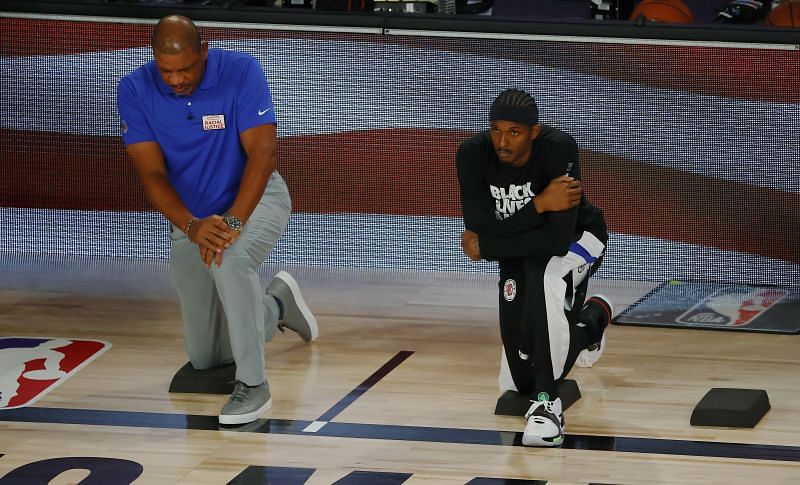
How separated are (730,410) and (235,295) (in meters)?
1.87

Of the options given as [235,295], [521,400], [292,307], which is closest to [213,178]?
[235,295]

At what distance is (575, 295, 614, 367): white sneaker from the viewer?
5883 millimetres

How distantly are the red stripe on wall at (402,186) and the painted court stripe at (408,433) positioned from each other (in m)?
2.38

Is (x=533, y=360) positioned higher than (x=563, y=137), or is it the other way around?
(x=563, y=137)

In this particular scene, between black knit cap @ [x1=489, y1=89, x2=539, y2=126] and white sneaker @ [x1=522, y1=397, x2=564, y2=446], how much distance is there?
102cm

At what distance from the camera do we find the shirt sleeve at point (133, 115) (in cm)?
550

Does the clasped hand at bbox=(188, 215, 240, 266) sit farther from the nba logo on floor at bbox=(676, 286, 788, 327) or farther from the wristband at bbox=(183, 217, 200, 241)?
the nba logo on floor at bbox=(676, 286, 788, 327)

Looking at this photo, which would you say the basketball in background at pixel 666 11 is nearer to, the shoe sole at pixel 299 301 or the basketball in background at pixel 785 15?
the basketball in background at pixel 785 15

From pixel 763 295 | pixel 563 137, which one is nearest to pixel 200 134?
pixel 563 137

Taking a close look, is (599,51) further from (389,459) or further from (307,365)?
(389,459)

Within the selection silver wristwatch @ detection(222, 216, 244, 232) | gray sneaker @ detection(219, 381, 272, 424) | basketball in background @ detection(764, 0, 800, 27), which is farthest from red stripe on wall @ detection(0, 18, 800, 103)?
gray sneaker @ detection(219, 381, 272, 424)

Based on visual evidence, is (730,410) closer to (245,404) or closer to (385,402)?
(385,402)

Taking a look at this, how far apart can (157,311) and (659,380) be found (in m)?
2.55

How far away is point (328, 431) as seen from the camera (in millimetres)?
5152
